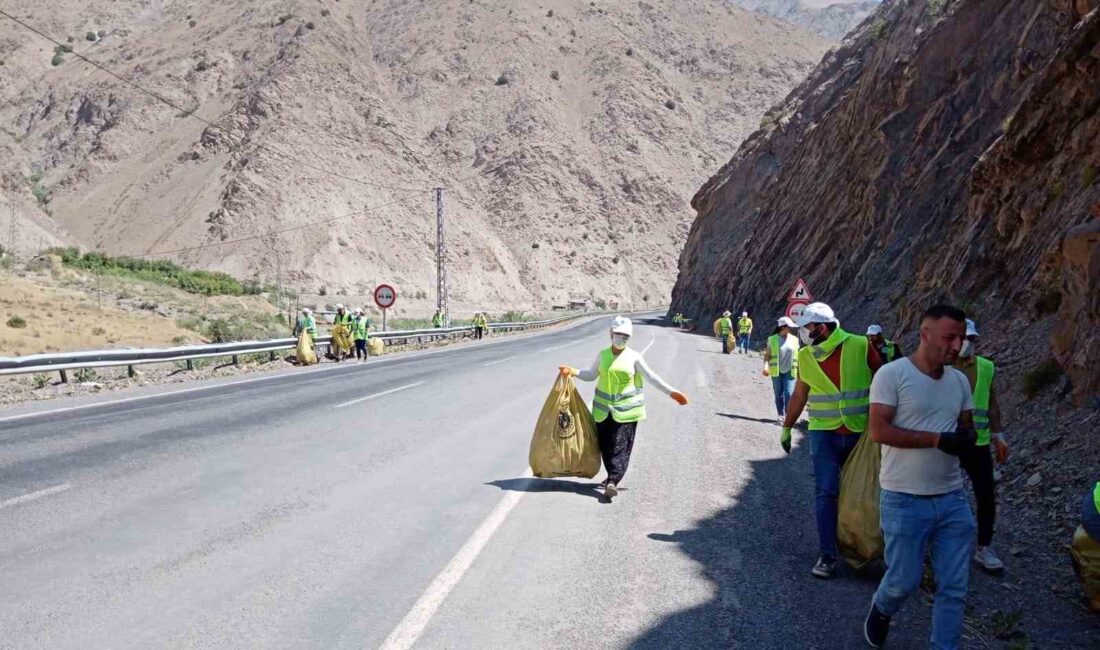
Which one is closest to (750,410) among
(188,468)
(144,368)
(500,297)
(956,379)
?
(188,468)

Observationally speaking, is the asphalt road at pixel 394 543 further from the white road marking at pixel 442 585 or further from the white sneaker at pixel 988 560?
the white sneaker at pixel 988 560

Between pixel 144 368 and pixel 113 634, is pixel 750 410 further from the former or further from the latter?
pixel 144 368

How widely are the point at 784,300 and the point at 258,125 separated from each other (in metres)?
51.5

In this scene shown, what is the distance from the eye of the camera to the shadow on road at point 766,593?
4.58 metres

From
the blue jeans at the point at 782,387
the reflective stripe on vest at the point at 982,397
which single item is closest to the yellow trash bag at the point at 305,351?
the blue jeans at the point at 782,387

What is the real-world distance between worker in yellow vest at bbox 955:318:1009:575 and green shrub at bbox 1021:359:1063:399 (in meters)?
3.92

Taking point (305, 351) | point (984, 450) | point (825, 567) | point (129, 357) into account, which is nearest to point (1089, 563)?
point (984, 450)

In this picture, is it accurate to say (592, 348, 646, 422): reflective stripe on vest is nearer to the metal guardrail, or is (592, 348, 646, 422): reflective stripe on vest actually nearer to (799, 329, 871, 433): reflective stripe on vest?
(799, 329, 871, 433): reflective stripe on vest

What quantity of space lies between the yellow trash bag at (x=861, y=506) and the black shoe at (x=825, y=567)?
181 mm

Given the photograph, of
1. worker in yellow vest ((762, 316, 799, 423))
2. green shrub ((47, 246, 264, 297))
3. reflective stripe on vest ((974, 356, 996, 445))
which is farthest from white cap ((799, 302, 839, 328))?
green shrub ((47, 246, 264, 297))

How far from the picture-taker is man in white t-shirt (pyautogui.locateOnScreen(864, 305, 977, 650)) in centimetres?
415

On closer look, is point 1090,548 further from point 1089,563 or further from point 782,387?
point 782,387

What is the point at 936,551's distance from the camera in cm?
429

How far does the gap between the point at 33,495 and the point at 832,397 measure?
6531 millimetres
